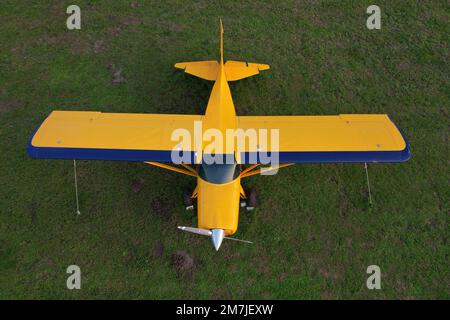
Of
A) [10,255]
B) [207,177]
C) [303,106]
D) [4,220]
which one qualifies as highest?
[303,106]

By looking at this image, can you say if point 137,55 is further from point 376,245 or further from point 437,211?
point 437,211

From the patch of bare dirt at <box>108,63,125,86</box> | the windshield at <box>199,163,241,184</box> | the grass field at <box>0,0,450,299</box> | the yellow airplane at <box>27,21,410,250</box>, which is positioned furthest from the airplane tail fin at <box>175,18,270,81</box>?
the windshield at <box>199,163,241,184</box>

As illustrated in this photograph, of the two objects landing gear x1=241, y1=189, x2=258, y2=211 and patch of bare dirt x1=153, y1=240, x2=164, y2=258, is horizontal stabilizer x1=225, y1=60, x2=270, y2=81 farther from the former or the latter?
patch of bare dirt x1=153, y1=240, x2=164, y2=258

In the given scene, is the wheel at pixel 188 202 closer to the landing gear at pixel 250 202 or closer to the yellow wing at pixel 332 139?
the landing gear at pixel 250 202

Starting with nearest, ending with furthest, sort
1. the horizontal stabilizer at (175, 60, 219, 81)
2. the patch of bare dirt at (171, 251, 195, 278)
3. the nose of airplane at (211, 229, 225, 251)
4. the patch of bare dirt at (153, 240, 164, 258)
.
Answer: the nose of airplane at (211, 229, 225, 251), the patch of bare dirt at (171, 251, 195, 278), the patch of bare dirt at (153, 240, 164, 258), the horizontal stabilizer at (175, 60, 219, 81)

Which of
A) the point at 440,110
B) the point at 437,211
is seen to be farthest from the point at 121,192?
the point at 440,110
